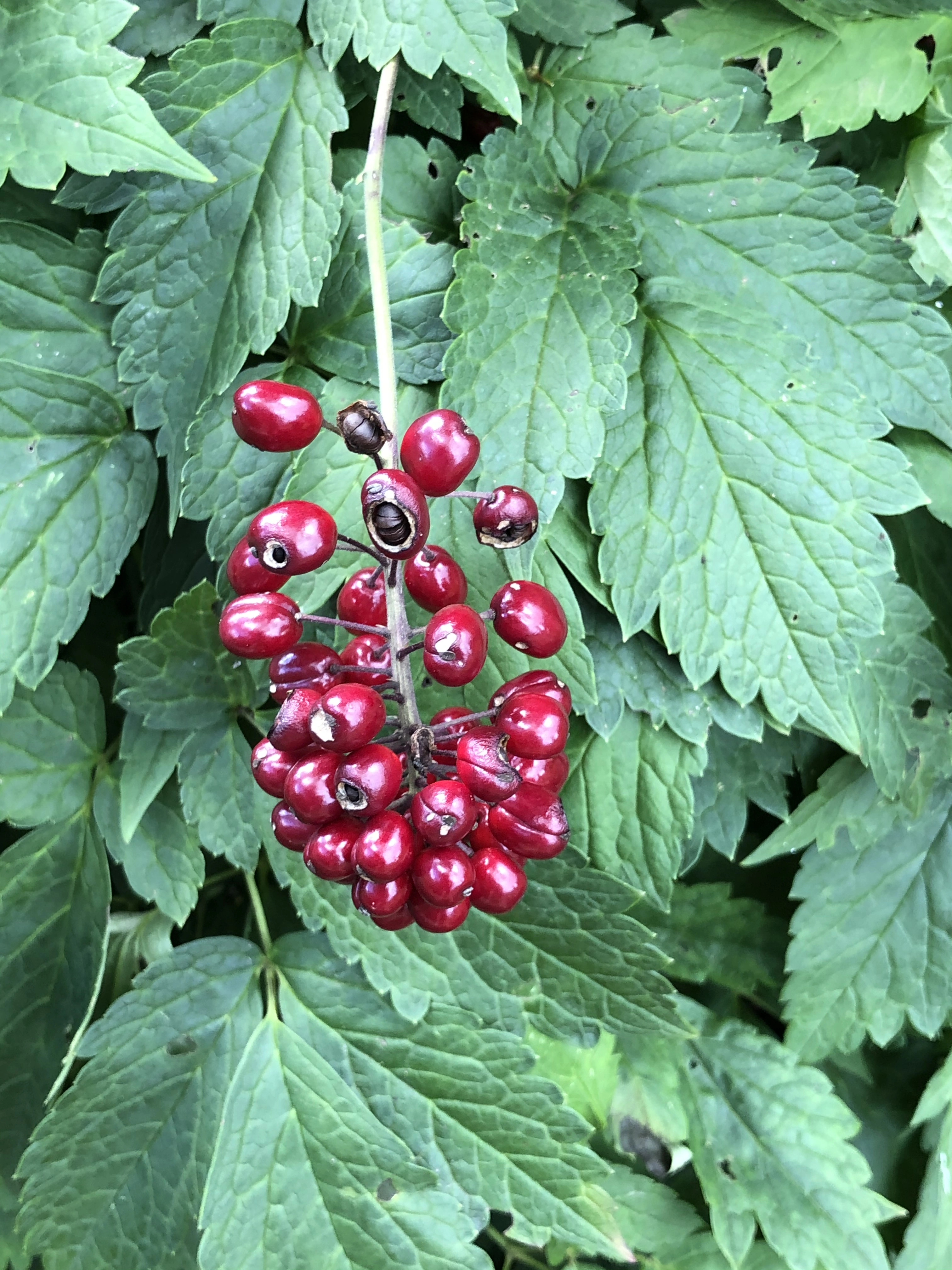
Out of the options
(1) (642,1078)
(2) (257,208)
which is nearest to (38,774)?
(2) (257,208)

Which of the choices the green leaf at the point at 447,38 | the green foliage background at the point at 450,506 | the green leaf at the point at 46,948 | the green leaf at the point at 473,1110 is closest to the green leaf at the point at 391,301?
the green foliage background at the point at 450,506

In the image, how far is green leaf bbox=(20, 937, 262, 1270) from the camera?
1143 mm

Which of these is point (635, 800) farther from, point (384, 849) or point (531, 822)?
point (384, 849)

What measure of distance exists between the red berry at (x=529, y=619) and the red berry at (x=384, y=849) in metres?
0.19

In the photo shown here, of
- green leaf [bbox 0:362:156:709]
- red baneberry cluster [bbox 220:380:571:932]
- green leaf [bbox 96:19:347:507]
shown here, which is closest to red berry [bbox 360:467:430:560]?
red baneberry cluster [bbox 220:380:571:932]

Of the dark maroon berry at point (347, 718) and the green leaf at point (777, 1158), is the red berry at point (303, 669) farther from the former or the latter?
the green leaf at point (777, 1158)

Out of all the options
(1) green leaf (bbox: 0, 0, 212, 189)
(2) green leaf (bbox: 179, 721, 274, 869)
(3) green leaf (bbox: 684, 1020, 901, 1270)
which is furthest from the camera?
(3) green leaf (bbox: 684, 1020, 901, 1270)

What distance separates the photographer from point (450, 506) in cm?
98

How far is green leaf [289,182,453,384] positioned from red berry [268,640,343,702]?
1.27 feet

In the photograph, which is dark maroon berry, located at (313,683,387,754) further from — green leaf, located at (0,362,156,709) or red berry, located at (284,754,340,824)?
green leaf, located at (0,362,156,709)

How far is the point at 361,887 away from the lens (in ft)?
2.41

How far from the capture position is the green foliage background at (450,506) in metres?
0.96

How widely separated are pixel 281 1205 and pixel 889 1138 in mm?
1055

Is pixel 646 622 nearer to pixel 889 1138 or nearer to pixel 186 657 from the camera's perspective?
pixel 186 657
